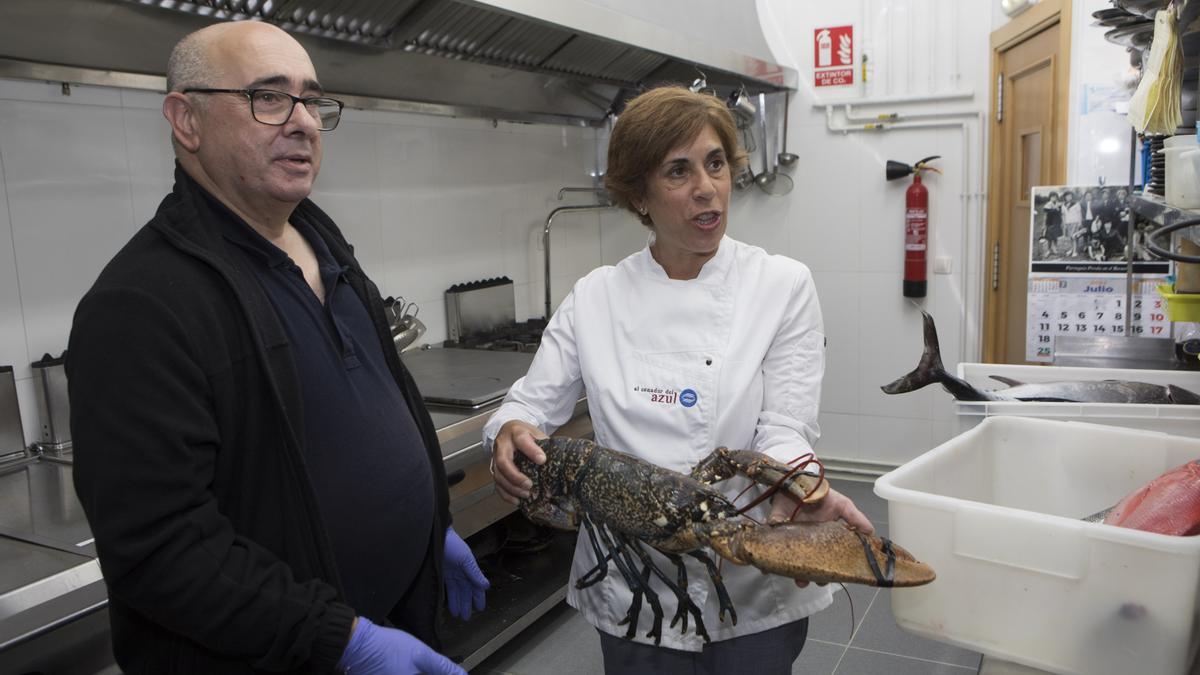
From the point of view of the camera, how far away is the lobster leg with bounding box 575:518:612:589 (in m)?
1.56

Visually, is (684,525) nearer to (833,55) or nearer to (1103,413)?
(1103,413)

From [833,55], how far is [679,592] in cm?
338

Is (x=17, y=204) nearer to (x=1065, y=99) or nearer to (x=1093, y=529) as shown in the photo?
(x=1093, y=529)

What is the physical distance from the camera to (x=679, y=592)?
1.47m

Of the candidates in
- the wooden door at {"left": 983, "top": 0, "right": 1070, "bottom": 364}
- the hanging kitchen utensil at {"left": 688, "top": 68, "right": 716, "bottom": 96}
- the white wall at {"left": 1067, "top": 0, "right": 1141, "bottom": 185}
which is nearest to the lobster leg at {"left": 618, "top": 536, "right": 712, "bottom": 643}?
the hanging kitchen utensil at {"left": 688, "top": 68, "right": 716, "bottom": 96}

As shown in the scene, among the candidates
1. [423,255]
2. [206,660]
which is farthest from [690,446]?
[423,255]

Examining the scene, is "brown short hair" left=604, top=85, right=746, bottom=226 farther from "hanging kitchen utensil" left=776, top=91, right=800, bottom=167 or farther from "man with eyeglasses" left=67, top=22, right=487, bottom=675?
"hanging kitchen utensil" left=776, top=91, right=800, bottom=167

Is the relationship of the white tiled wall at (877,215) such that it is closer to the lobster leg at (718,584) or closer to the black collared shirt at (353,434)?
the lobster leg at (718,584)

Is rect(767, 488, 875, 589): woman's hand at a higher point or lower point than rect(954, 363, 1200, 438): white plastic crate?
lower

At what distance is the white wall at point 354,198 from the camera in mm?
2145

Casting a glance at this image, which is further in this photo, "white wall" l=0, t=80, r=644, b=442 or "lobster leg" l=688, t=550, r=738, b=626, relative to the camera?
"white wall" l=0, t=80, r=644, b=442

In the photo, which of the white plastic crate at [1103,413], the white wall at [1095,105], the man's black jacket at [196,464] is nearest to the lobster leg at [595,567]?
the man's black jacket at [196,464]

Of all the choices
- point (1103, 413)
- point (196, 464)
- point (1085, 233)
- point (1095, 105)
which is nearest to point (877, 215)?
point (1095, 105)

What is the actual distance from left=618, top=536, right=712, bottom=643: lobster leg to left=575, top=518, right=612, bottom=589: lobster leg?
0.20 feet
